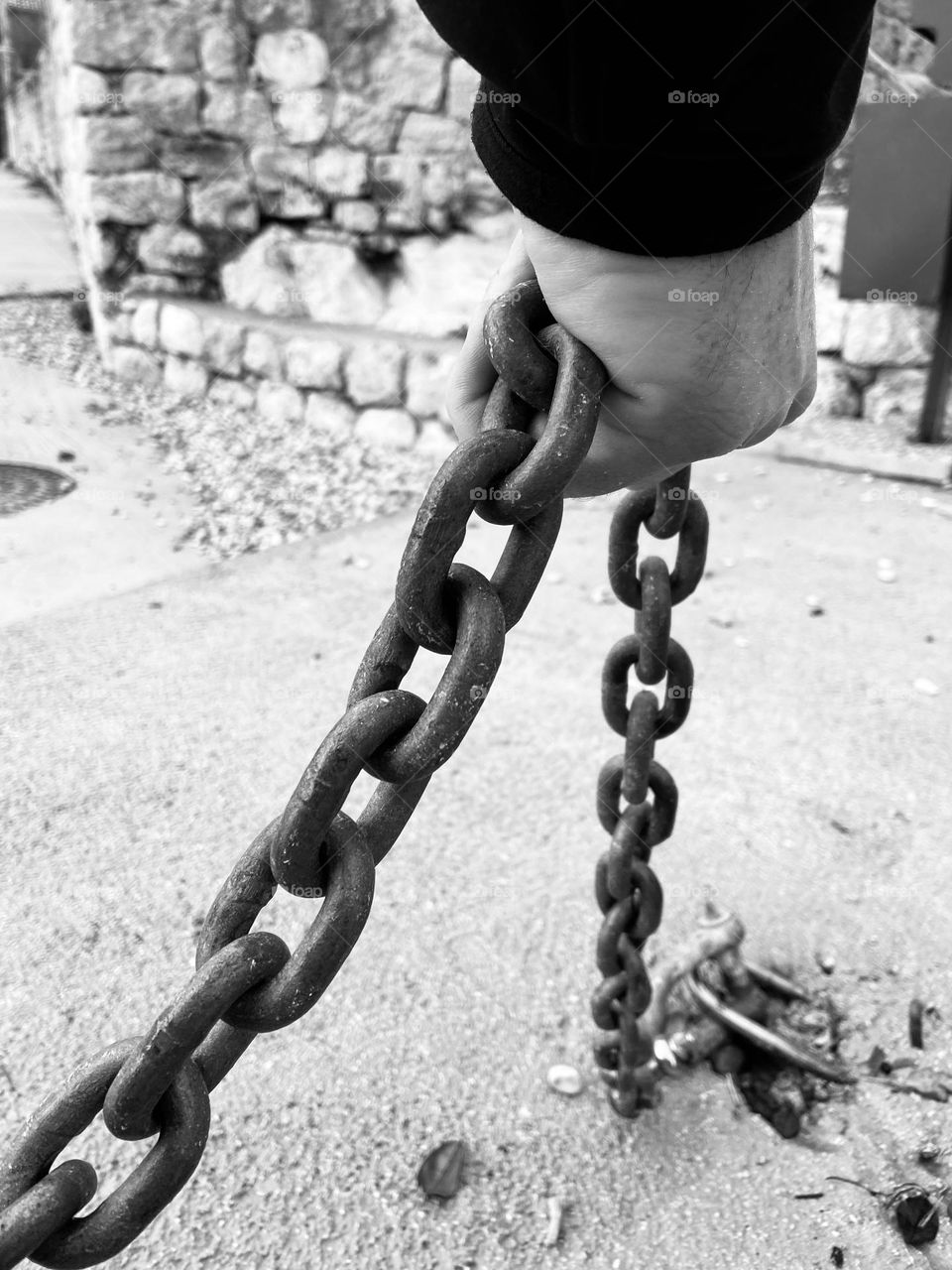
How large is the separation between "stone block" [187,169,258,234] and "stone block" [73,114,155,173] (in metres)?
→ 0.30

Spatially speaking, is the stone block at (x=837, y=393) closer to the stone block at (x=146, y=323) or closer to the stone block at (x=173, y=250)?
the stone block at (x=173, y=250)

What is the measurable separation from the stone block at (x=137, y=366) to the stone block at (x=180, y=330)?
0.18m

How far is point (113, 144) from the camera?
18.9 ft

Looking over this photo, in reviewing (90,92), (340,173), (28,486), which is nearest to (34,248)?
(90,92)

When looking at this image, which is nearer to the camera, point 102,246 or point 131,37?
point 131,37

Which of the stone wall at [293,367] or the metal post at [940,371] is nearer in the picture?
the metal post at [940,371]

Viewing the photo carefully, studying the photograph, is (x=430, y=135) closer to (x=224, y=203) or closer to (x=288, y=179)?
(x=288, y=179)

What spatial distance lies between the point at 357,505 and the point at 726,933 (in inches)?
127

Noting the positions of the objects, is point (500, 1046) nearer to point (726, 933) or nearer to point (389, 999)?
point (389, 999)

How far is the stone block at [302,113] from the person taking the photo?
581cm

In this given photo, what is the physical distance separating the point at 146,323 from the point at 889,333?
401 centimetres

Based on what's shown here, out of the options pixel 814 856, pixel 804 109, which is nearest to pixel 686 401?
pixel 804 109

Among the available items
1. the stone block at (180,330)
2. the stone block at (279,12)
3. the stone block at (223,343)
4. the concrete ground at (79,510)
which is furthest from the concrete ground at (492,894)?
the stone block at (279,12)

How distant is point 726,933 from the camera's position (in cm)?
201
